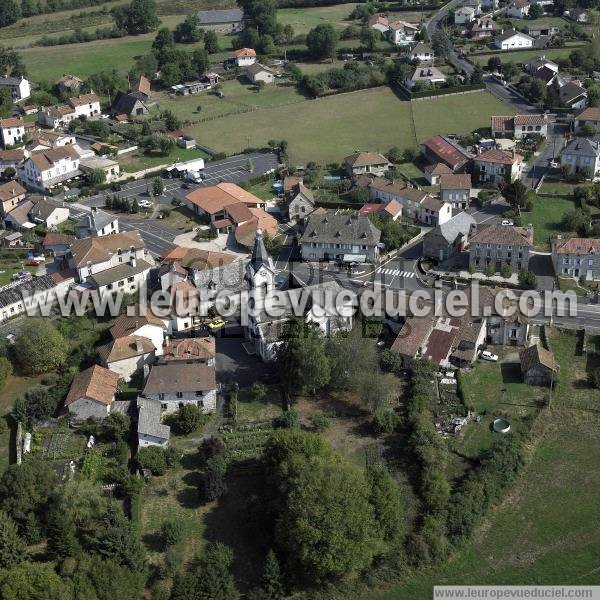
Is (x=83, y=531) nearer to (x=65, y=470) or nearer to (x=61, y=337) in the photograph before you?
(x=65, y=470)

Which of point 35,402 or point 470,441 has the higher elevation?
point 35,402

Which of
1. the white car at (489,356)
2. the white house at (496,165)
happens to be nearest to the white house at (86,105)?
the white house at (496,165)

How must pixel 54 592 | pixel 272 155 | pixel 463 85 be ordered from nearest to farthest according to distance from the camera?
pixel 54 592, pixel 272 155, pixel 463 85

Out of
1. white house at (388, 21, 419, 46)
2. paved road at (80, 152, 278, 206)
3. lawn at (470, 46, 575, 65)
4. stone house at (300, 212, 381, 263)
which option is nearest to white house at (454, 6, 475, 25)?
white house at (388, 21, 419, 46)

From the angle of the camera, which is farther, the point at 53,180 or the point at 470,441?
the point at 53,180

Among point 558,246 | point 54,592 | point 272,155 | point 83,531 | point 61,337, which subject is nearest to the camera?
point 54,592

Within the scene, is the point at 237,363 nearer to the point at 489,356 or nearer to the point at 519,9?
the point at 489,356

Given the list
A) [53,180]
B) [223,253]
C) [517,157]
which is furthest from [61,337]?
[517,157]

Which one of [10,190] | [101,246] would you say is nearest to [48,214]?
[10,190]
